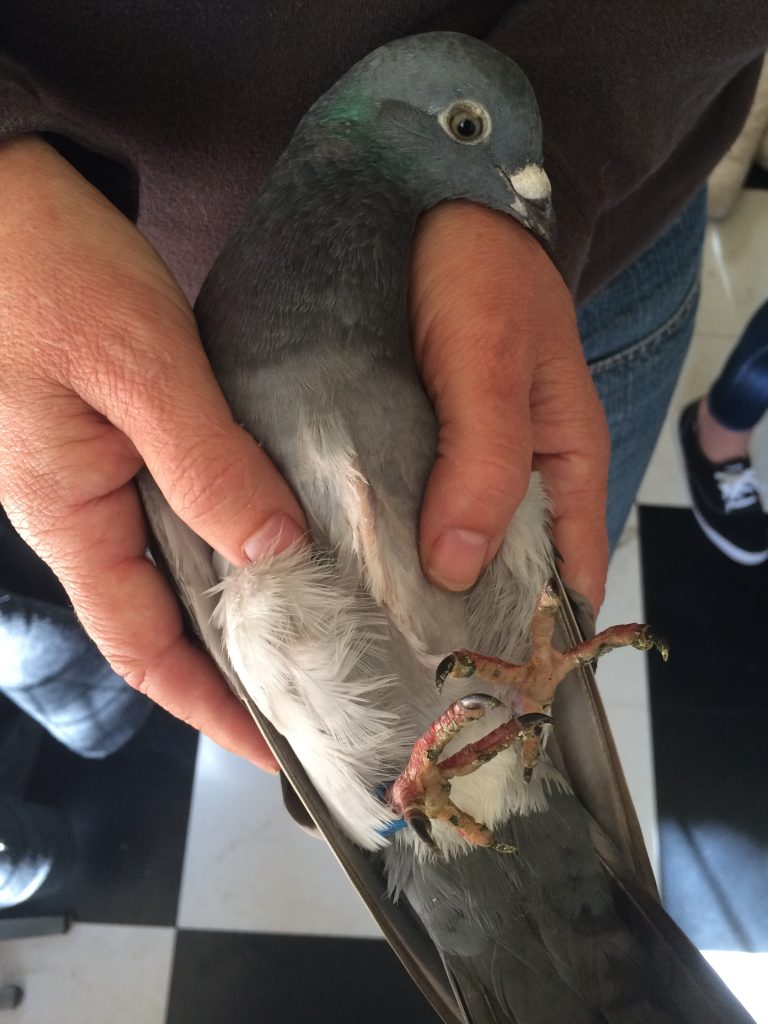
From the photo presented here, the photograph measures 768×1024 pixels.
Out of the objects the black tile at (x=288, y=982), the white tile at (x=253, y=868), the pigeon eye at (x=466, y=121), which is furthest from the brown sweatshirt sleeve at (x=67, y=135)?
the black tile at (x=288, y=982)

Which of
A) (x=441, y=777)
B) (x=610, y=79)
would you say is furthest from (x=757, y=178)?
(x=441, y=777)

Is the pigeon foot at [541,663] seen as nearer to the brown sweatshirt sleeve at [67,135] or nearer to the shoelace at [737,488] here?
the brown sweatshirt sleeve at [67,135]

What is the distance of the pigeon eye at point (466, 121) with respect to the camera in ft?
3.41

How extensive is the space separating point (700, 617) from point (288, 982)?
141 centimetres

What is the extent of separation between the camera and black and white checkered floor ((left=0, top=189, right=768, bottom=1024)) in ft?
6.40

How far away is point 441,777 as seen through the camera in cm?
98

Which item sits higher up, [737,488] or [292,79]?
[292,79]

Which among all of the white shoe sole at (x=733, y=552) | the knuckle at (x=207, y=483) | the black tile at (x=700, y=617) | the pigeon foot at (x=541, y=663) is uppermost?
the knuckle at (x=207, y=483)

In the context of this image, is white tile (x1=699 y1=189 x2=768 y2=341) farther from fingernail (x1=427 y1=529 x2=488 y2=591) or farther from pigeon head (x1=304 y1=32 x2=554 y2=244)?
fingernail (x1=427 y1=529 x2=488 y2=591)

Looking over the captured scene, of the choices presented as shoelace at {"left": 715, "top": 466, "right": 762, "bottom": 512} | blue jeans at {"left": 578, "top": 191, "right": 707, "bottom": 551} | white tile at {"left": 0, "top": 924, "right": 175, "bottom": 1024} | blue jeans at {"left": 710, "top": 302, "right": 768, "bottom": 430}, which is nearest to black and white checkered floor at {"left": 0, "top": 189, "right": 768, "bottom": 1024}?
white tile at {"left": 0, "top": 924, "right": 175, "bottom": 1024}

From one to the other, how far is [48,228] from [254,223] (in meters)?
0.26

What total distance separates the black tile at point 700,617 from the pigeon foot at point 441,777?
1484 millimetres

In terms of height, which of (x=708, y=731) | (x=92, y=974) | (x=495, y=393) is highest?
(x=495, y=393)

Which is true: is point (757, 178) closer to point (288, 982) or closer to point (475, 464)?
point (475, 464)
